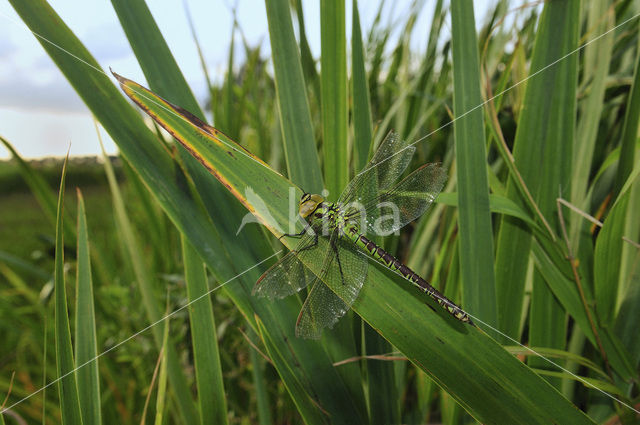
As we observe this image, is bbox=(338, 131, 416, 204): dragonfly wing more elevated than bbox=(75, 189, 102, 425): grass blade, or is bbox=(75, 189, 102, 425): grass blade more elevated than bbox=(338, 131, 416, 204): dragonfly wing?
bbox=(338, 131, 416, 204): dragonfly wing

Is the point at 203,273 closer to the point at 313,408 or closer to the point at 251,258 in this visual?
the point at 251,258

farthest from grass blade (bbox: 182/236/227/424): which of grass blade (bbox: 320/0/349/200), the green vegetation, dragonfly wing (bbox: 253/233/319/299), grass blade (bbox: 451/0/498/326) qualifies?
grass blade (bbox: 451/0/498/326)

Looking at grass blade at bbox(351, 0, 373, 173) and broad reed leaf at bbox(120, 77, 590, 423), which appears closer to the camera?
broad reed leaf at bbox(120, 77, 590, 423)

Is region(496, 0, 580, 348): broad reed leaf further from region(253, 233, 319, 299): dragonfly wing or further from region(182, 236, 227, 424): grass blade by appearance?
region(182, 236, 227, 424): grass blade

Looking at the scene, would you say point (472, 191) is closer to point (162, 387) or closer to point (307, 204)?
point (307, 204)

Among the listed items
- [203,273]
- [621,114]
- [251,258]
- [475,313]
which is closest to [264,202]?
[251,258]

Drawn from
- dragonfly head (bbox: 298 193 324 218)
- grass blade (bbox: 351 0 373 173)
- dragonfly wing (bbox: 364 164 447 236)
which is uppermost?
grass blade (bbox: 351 0 373 173)
